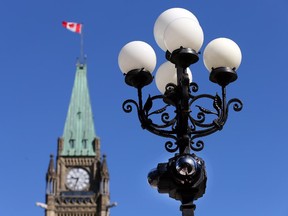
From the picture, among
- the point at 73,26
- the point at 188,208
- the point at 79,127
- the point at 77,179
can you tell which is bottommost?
the point at 188,208

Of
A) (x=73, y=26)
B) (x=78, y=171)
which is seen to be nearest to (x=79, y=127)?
(x=78, y=171)

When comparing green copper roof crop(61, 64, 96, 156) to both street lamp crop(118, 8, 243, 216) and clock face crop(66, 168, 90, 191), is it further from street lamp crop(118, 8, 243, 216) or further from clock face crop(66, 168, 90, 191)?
street lamp crop(118, 8, 243, 216)

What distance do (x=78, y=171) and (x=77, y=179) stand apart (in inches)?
51.4

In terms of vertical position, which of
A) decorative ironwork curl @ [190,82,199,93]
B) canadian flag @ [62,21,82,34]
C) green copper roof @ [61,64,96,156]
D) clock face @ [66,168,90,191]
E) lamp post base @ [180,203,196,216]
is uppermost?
canadian flag @ [62,21,82,34]

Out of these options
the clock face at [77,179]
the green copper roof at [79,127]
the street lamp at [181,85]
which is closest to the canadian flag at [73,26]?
the green copper roof at [79,127]

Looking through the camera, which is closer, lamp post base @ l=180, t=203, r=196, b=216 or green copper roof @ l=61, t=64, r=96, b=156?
lamp post base @ l=180, t=203, r=196, b=216

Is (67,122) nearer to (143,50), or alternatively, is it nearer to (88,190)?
(88,190)

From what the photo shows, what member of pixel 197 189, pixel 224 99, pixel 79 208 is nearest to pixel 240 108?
pixel 224 99

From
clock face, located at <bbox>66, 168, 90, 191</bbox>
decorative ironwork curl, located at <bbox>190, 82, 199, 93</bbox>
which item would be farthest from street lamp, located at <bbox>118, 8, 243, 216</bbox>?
clock face, located at <bbox>66, 168, 90, 191</bbox>

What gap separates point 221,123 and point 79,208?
82.4 metres

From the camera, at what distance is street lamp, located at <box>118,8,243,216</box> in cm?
852

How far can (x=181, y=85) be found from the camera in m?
9.27

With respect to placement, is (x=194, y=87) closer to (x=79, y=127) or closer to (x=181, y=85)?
(x=181, y=85)

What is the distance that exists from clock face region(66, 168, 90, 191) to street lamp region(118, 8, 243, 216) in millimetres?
83719
